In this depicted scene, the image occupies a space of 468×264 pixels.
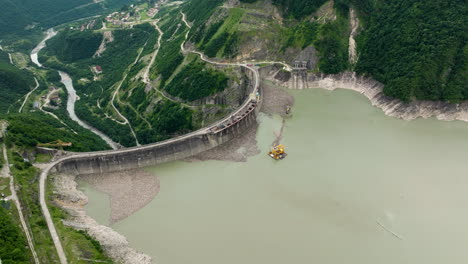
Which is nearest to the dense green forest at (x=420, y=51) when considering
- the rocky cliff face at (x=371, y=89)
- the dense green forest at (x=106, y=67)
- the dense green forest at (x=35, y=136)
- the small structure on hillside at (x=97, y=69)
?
the rocky cliff face at (x=371, y=89)

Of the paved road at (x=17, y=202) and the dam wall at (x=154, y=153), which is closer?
the paved road at (x=17, y=202)

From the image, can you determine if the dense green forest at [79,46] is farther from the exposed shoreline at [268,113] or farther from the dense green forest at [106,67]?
the exposed shoreline at [268,113]

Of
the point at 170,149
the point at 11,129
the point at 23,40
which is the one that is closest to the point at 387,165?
the point at 170,149

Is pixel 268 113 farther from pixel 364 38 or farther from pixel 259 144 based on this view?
pixel 364 38

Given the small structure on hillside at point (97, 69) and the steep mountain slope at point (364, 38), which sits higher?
the steep mountain slope at point (364, 38)

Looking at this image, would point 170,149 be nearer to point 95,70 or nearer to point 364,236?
point 364,236
